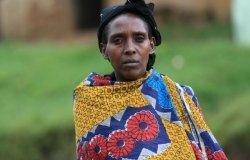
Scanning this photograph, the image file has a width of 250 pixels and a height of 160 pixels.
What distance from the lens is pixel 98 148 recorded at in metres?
5.08

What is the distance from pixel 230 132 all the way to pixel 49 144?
1.98 meters

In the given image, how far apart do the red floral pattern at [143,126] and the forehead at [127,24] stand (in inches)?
16.1

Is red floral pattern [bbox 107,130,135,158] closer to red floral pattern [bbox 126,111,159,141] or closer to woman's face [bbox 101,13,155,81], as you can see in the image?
red floral pattern [bbox 126,111,159,141]

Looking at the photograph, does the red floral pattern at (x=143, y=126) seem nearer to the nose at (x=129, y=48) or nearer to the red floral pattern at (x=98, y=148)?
the red floral pattern at (x=98, y=148)

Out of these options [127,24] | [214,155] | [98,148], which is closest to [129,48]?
[127,24]

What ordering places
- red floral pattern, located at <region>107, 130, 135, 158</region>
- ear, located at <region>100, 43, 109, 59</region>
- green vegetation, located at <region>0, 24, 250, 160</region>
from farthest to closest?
green vegetation, located at <region>0, 24, 250, 160</region> → ear, located at <region>100, 43, 109, 59</region> → red floral pattern, located at <region>107, 130, 135, 158</region>

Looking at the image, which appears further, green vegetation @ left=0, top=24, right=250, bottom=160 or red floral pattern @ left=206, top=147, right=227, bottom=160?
green vegetation @ left=0, top=24, right=250, bottom=160

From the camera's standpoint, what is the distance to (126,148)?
198 inches

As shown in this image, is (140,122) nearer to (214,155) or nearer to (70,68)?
(214,155)

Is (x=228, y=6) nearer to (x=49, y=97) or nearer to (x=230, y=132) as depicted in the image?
(x=49, y=97)

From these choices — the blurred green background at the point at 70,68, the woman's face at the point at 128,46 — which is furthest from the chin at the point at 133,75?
the blurred green background at the point at 70,68

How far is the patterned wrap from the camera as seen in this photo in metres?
5.04

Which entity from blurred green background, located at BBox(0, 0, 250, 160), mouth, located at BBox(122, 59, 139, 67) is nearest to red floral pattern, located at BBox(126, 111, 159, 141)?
mouth, located at BBox(122, 59, 139, 67)

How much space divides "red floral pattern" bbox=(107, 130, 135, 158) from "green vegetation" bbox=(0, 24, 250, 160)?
506cm
